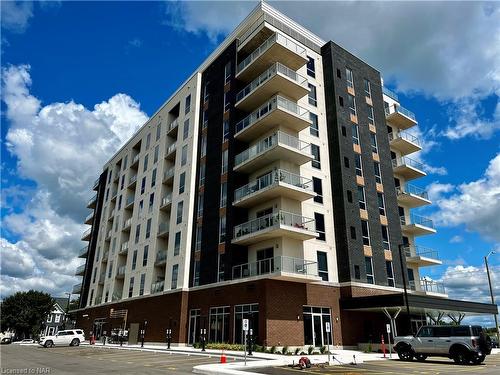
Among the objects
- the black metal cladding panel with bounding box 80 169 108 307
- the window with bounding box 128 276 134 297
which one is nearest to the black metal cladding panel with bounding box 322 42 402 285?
the window with bounding box 128 276 134 297

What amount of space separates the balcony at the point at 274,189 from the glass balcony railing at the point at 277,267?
501cm

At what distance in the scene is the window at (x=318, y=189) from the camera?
3344 centimetres

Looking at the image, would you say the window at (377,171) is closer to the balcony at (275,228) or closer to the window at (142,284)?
the balcony at (275,228)

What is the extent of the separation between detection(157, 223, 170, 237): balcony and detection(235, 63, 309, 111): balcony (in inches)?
577

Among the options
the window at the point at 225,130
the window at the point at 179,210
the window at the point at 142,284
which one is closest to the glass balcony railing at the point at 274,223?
the window at the point at 179,210

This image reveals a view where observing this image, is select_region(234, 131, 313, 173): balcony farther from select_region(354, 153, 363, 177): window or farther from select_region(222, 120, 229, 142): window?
select_region(354, 153, 363, 177): window

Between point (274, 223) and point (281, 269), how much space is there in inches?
137

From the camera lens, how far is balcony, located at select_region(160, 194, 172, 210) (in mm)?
41781

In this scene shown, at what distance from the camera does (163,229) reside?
41.5m

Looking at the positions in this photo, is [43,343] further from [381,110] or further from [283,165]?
[381,110]

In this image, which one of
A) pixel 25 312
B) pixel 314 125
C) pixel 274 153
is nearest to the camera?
pixel 274 153

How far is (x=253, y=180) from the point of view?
112 ft

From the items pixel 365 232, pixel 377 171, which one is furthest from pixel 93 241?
pixel 377 171

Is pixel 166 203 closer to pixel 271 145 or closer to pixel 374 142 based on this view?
pixel 271 145
